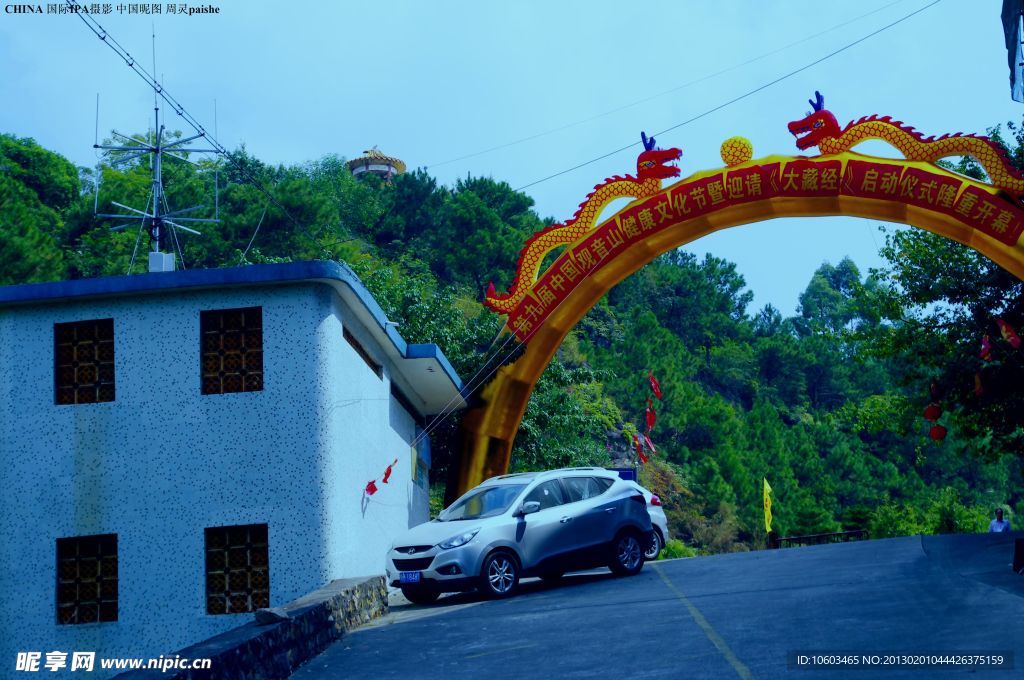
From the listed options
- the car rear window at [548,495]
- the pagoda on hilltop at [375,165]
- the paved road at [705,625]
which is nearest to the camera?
the paved road at [705,625]

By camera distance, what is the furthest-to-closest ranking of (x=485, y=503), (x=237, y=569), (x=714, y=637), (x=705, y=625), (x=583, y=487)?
1. (x=583, y=487)
2. (x=485, y=503)
3. (x=237, y=569)
4. (x=705, y=625)
5. (x=714, y=637)

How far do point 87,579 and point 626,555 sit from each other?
761 cm

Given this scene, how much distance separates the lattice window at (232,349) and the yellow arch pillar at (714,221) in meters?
8.22

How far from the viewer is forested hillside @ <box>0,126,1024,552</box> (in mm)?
27438

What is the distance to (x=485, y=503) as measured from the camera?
16.8 metres

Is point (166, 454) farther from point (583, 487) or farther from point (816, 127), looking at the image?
point (816, 127)

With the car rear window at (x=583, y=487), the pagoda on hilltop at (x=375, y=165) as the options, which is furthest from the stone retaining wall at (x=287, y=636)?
the pagoda on hilltop at (x=375, y=165)

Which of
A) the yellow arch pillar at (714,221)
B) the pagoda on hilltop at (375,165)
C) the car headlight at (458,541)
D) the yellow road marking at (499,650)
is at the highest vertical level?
the pagoda on hilltop at (375,165)

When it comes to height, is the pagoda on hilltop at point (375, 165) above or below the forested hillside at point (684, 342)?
above

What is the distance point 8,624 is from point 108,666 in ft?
5.30

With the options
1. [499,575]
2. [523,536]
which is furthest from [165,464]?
[523,536]

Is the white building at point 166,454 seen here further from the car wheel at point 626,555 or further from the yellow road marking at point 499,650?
the yellow road marking at point 499,650

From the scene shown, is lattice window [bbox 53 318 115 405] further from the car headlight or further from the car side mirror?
the car side mirror

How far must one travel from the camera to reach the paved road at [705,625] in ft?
31.8
